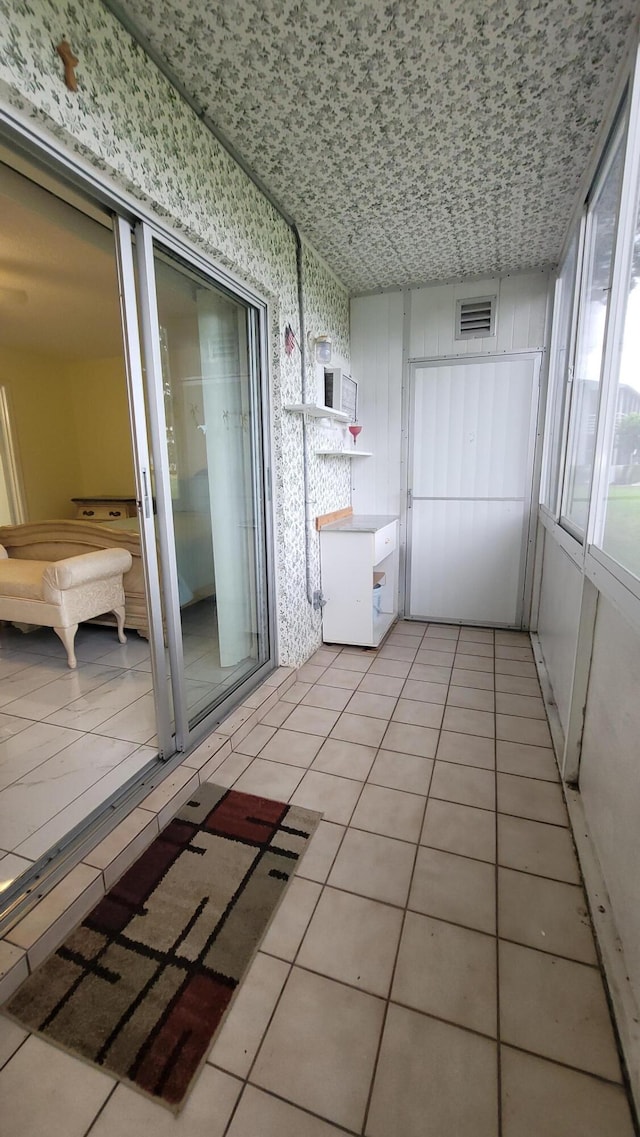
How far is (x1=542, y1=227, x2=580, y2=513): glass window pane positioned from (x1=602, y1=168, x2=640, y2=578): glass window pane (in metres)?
1.22

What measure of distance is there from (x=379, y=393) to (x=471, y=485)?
3.28ft

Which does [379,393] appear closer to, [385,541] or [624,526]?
[385,541]

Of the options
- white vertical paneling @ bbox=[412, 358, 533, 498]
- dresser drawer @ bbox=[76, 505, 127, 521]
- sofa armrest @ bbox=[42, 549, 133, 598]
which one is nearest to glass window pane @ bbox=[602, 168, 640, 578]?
white vertical paneling @ bbox=[412, 358, 533, 498]

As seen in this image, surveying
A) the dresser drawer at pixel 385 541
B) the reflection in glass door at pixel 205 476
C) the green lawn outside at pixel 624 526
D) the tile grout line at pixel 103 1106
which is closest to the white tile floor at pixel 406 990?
the tile grout line at pixel 103 1106

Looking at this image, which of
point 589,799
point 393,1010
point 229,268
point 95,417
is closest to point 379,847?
point 393,1010

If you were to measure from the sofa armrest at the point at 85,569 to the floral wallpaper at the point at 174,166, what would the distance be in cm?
115

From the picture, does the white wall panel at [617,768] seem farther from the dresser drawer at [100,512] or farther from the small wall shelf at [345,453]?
the dresser drawer at [100,512]

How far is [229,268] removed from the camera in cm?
204

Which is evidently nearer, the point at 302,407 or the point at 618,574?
the point at 618,574

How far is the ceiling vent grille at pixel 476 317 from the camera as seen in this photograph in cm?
327

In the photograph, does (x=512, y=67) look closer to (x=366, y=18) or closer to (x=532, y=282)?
(x=366, y=18)

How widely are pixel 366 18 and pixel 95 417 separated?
4.92 m

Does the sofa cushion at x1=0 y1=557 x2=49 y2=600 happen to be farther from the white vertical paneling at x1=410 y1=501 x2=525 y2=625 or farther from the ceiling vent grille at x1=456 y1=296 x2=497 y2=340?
the ceiling vent grille at x1=456 y1=296 x2=497 y2=340

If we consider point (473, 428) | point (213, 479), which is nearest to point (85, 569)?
point (213, 479)
